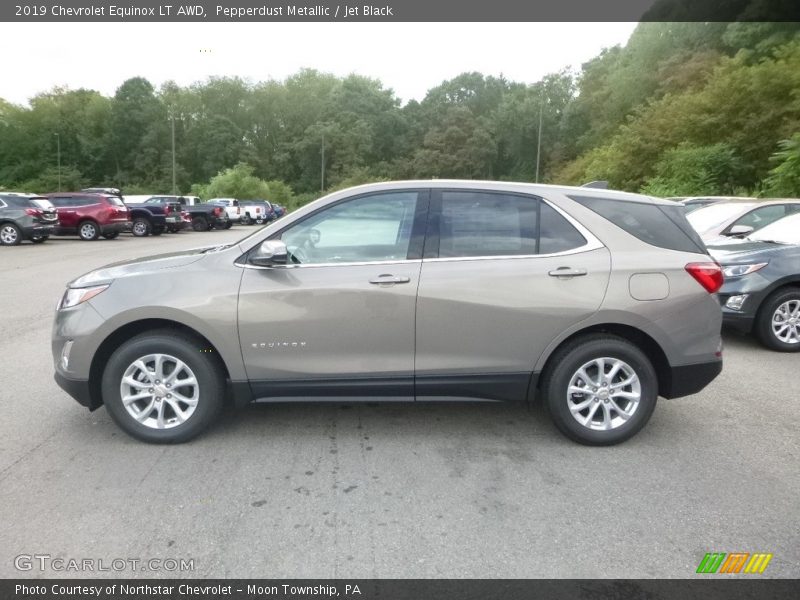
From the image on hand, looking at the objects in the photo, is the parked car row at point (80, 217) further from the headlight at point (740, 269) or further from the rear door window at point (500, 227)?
the headlight at point (740, 269)

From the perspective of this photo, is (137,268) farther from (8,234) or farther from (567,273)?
(8,234)

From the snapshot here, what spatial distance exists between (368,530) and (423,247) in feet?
6.18

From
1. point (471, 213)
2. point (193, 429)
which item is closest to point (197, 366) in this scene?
point (193, 429)

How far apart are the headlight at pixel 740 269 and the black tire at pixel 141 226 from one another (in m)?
24.2

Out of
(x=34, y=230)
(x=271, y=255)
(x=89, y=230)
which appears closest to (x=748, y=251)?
(x=271, y=255)

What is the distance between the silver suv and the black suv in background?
18171 mm

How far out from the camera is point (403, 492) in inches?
140

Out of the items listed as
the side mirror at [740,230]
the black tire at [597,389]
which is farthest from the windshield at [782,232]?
the black tire at [597,389]

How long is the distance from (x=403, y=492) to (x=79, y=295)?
2584mm

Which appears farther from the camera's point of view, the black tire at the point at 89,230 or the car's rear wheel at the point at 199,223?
the car's rear wheel at the point at 199,223

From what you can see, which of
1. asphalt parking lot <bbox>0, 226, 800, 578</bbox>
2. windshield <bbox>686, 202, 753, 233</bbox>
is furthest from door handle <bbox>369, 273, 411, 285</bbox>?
windshield <bbox>686, 202, 753, 233</bbox>

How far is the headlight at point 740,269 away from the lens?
7.07 meters
